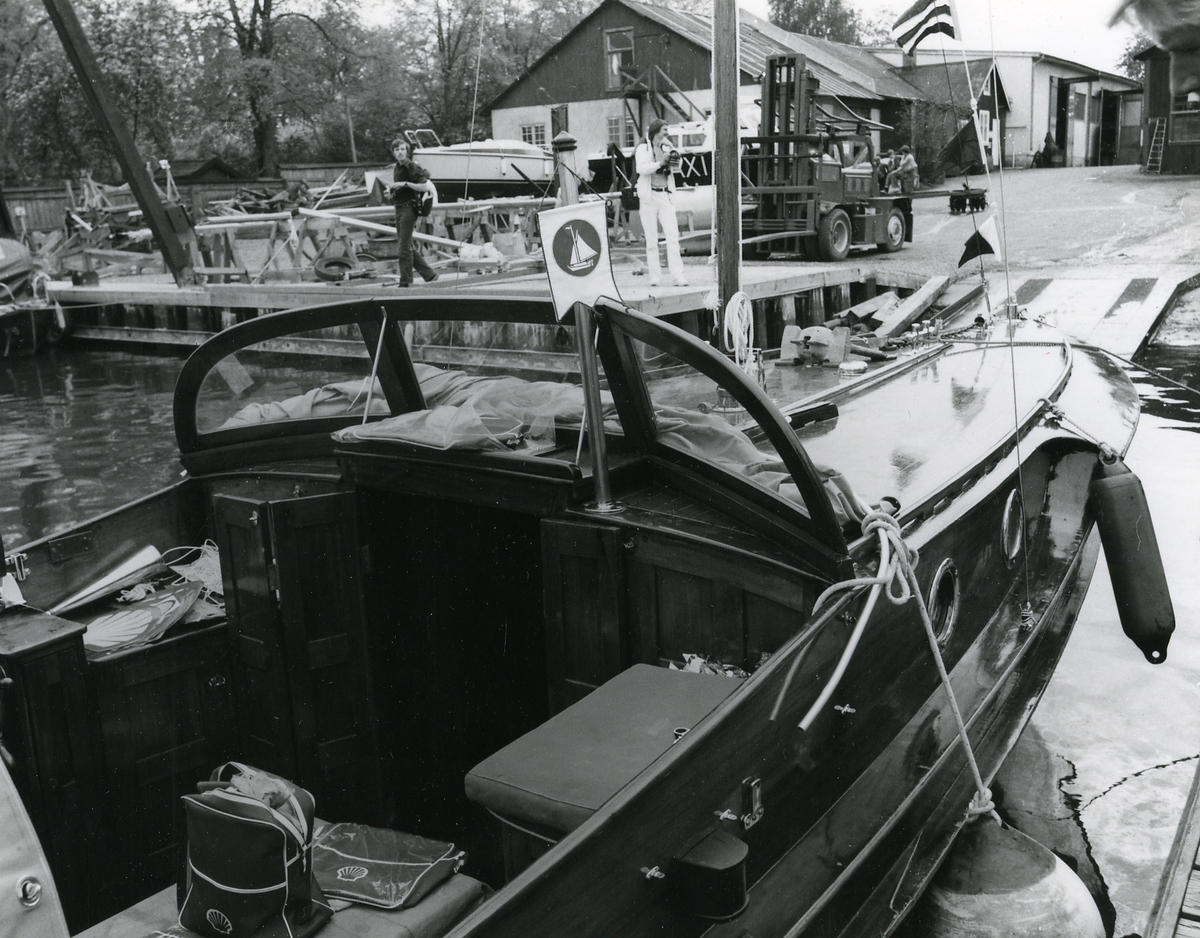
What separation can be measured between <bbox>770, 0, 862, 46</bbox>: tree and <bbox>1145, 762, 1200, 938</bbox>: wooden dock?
58.2m

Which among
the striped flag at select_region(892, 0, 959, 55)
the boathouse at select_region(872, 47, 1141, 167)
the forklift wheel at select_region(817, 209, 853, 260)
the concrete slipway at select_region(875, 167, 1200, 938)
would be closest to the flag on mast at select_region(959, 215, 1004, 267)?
the concrete slipway at select_region(875, 167, 1200, 938)

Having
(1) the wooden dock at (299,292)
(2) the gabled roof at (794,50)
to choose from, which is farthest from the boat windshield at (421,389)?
(2) the gabled roof at (794,50)

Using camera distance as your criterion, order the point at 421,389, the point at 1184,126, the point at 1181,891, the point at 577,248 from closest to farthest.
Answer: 1. the point at 577,248
2. the point at 1181,891
3. the point at 421,389
4. the point at 1184,126

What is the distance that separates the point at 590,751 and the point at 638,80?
92.6 feet

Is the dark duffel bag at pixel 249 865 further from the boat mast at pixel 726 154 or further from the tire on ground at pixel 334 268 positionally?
the tire on ground at pixel 334 268

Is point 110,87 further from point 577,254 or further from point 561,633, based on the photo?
point 561,633

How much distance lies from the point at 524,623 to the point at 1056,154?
38.9 metres

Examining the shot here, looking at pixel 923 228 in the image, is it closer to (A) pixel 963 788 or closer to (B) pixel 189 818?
(A) pixel 963 788

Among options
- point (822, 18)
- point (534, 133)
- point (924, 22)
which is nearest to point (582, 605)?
point (924, 22)

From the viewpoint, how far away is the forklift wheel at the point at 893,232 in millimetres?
18984

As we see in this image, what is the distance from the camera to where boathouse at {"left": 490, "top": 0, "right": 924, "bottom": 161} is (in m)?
30.0

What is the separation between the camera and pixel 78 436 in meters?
13.7

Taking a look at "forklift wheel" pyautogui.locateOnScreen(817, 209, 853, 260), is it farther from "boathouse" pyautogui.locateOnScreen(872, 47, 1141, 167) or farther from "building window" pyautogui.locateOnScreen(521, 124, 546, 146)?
"boathouse" pyautogui.locateOnScreen(872, 47, 1141, 167)

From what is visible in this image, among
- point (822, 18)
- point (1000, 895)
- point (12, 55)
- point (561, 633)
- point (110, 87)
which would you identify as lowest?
point (1000, 895)
